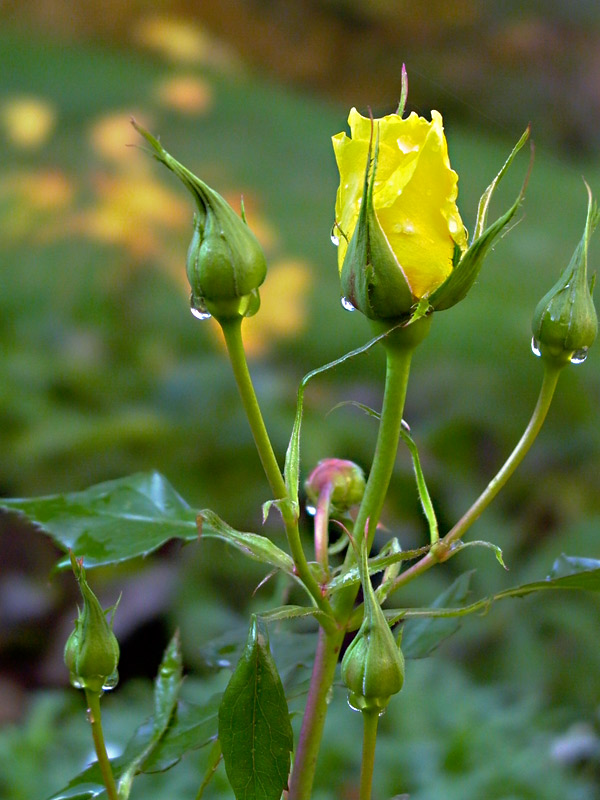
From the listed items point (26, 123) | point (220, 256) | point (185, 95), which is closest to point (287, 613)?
point (220, 256)

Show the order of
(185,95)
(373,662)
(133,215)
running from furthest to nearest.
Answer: (185,95) → (133,215) → (373,662)

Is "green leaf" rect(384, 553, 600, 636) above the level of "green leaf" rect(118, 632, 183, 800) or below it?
above

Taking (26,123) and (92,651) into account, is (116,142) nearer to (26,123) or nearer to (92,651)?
(26,123)

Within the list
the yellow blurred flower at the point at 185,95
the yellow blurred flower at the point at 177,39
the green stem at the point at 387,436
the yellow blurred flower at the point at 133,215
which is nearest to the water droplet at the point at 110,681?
the green stem at the point at 387,436

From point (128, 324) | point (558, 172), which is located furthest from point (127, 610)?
point (558, 172)

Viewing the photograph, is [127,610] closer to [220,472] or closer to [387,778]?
[220,472]

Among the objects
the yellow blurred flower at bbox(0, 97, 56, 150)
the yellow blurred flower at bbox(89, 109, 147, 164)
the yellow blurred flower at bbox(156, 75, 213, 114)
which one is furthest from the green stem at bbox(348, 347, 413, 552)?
the yellow blurred flower at bbox(156, 75, 213, 114)

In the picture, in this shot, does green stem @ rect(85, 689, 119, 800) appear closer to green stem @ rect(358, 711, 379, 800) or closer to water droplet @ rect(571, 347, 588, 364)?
green stem @ rect(358, 711, 379, 800)
